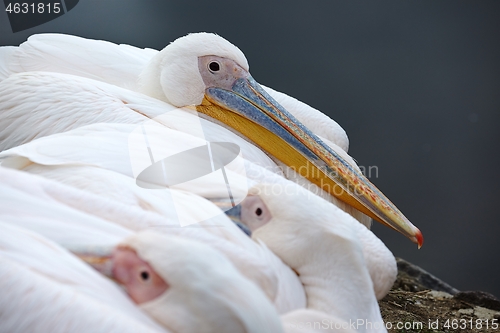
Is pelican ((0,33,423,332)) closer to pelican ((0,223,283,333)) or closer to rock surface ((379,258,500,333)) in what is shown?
pelican ((0,223,283,333))

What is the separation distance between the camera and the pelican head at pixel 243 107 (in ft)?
6.51

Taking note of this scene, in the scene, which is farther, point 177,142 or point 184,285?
point 177,142

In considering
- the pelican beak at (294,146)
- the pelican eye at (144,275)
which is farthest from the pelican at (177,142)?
the pelican eye at (144,275)

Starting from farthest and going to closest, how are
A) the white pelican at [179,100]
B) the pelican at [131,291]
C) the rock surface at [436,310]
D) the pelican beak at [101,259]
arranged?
the rock surface at [436,310] < the white pelican at [179,100] < the pelican beak at [101,259] < the pelican at [131,291]

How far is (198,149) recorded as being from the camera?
1561 mm

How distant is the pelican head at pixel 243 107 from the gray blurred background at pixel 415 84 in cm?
119

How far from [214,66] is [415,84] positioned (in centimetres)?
167

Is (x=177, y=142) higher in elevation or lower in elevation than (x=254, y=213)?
higher

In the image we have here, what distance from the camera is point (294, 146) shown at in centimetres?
204

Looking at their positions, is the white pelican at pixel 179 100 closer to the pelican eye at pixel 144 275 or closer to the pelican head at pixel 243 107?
the pelican head at pixel 243 107

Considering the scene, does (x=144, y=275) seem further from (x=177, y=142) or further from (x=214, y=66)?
(x=214, y=66)

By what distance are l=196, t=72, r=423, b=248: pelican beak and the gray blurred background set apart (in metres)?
1.24

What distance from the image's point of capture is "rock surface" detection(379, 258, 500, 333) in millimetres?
2340

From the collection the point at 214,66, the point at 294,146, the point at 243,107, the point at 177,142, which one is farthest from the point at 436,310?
the point at 177,142
